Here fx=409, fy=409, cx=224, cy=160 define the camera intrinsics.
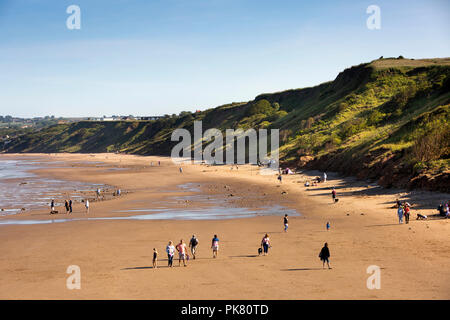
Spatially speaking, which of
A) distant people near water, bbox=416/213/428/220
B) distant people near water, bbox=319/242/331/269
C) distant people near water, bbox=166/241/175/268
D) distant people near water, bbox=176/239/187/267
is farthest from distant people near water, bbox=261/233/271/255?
distant people near water, bbox=416/213/428/220

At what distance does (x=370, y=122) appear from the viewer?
210 feet

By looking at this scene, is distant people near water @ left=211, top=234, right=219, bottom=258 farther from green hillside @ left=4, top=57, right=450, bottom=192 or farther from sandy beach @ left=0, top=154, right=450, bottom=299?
green hillside @ left=4, top=57, right=450, bottom=192

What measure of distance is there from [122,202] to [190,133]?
10340 cm

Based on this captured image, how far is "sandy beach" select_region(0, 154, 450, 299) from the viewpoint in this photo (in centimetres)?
1462

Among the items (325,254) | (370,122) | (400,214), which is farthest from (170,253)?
(370,122)

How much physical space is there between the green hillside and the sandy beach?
5040mm

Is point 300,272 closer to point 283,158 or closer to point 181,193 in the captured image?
point 181,193

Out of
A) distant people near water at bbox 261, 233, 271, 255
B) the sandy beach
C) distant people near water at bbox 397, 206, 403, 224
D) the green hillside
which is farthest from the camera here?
the green hillside

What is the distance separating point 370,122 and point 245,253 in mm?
50237

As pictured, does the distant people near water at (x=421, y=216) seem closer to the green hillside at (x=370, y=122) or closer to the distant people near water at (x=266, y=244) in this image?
the green hillside at (x=370, y=122)

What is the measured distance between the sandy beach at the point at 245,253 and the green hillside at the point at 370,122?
198 inches

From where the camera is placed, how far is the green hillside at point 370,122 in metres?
37.3

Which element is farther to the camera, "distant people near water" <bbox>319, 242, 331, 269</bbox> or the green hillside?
the green hillside
